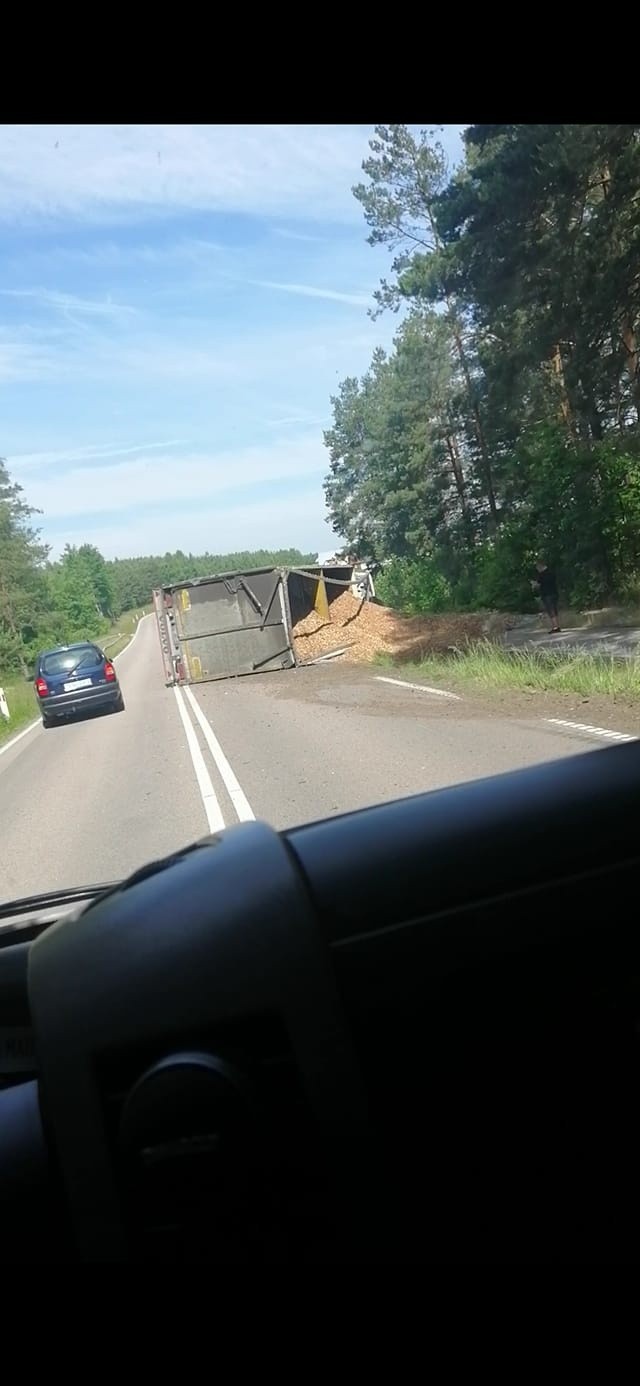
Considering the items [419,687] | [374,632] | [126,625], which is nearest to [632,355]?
[419,687]

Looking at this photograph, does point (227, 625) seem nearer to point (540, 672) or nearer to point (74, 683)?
point (74, 683)

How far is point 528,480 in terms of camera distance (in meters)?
28.2

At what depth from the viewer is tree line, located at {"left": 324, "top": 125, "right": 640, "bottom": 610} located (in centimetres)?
1750

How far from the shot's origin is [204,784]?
10.2m

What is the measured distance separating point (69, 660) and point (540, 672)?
405 inches

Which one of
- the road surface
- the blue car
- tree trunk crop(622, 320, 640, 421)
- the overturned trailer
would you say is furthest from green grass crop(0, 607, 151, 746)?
tree trunk crop(622, 320, 640, 421)

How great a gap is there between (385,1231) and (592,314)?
753 inches

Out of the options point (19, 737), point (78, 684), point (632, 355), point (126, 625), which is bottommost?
point (19, 737)

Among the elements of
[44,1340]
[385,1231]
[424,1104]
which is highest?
[424,1104]

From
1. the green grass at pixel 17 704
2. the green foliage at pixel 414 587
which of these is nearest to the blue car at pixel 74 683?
the green grass at pixel 17 704

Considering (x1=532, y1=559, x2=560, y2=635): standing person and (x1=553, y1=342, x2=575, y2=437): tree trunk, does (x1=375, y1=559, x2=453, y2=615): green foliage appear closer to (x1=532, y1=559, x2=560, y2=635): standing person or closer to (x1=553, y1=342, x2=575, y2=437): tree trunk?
(x1=553, y1=342, x2=575, y2=437): tree trunk

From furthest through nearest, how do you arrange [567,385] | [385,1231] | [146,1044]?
[567,385] < [146,1044] < [385,1231]
